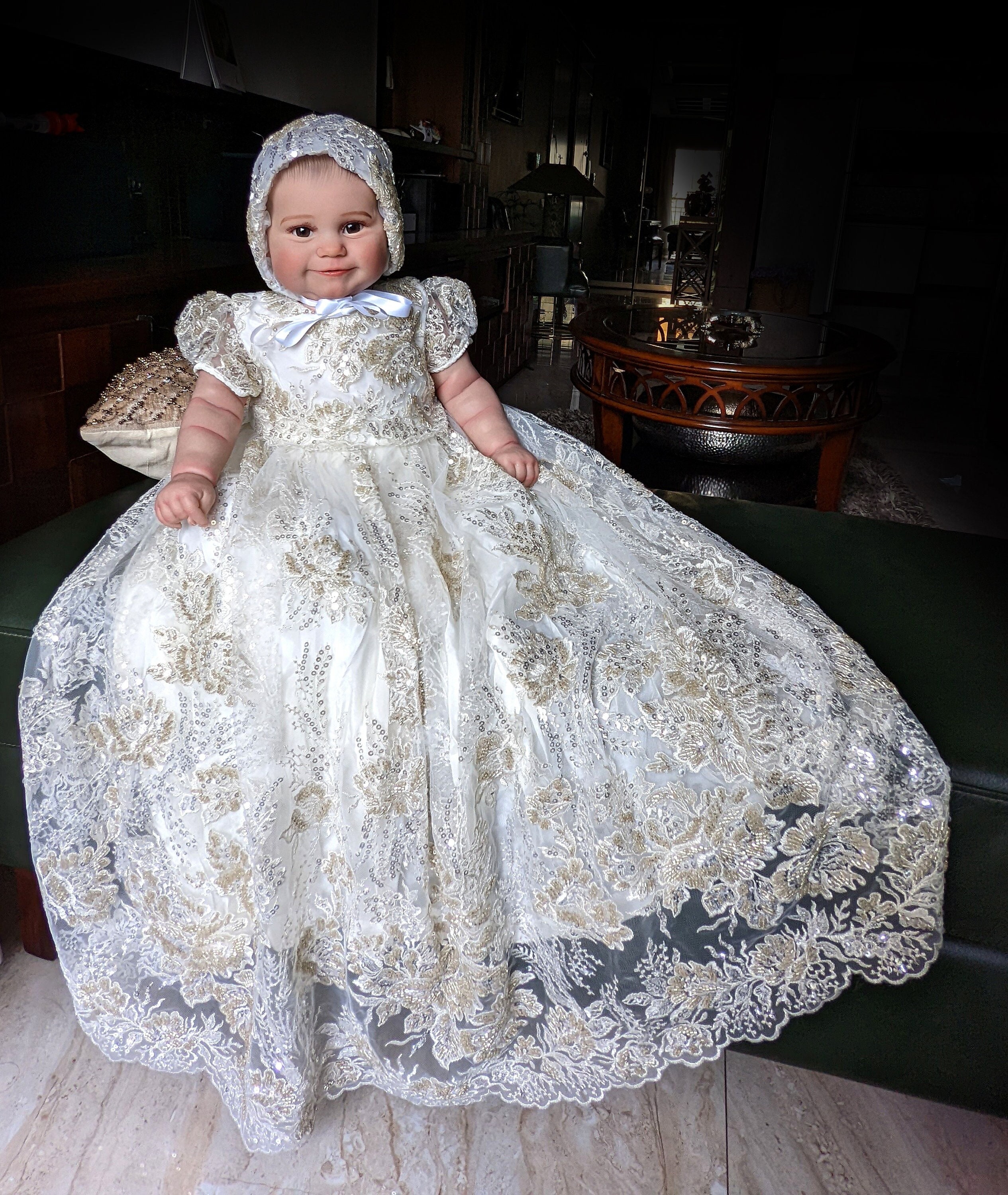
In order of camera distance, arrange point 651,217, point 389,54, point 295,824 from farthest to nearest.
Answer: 1. point 651,217
2. point 389,54
3. point 295,824

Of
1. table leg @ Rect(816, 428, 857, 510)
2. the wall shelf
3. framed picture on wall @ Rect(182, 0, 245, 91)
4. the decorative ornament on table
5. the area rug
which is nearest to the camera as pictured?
framed picture on wall @ Rect(182, 0, 245, 91)

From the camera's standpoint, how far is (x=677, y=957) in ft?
2.85

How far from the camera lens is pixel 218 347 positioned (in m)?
1.05

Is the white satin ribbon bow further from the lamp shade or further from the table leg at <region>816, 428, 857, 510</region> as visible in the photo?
the lamp shade

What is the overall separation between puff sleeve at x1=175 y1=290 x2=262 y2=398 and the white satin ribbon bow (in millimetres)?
29

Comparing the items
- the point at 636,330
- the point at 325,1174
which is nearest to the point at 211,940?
the point at 325,1174

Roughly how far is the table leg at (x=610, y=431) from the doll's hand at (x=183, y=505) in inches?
57.3

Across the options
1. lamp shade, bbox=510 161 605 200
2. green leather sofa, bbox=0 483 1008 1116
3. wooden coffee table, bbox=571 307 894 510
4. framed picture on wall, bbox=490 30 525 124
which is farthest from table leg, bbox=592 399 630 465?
lamp shade, bbox=510 161 605 200

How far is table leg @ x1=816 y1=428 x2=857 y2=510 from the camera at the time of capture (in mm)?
2207

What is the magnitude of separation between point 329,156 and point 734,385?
120 cm

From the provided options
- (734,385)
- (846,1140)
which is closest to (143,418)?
(846,1140)

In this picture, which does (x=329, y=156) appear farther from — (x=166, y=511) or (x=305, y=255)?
(x=166, y=511)

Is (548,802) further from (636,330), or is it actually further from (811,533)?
(636,330)

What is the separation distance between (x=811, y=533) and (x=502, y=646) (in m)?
0.72
